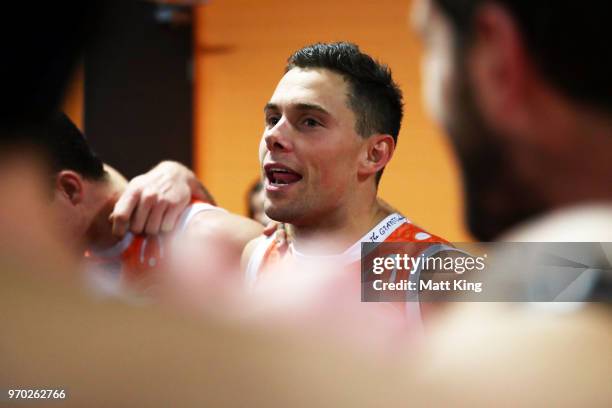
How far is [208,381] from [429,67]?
374 millimetres

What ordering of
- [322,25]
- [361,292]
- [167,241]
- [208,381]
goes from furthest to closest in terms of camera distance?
[167,241] < [322,25] < [361,292] < [208,381]

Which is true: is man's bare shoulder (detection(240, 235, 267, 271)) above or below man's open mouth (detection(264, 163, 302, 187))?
below

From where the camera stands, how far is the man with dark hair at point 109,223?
1349 millimetres

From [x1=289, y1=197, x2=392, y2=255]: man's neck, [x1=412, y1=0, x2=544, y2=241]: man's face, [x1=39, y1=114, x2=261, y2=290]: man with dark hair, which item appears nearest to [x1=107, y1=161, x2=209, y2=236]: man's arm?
[x1=39, y1=114, x2=261, y2=290]: man with dark hair

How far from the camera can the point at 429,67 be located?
803 millimetres

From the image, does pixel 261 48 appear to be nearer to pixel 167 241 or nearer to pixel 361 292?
pixel 167 241

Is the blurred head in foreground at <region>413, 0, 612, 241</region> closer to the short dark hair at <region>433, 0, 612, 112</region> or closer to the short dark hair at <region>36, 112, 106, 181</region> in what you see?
the short dark hair at <region>433, 0, 612, 112</region>

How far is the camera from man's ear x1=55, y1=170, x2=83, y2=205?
1.37 m

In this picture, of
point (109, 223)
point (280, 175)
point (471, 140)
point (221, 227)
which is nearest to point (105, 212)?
point (109, 223)

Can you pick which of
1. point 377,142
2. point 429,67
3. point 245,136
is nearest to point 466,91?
point 429,67

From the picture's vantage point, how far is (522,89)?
76 centimetres

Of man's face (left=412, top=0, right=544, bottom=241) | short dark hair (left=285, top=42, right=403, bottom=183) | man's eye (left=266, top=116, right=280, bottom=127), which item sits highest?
short dark hair (left=285, top=42, right=403, bottom=183)

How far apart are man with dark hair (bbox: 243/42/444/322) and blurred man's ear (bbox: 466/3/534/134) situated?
461 mm

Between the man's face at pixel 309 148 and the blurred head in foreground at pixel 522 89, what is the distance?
0.43 meters
